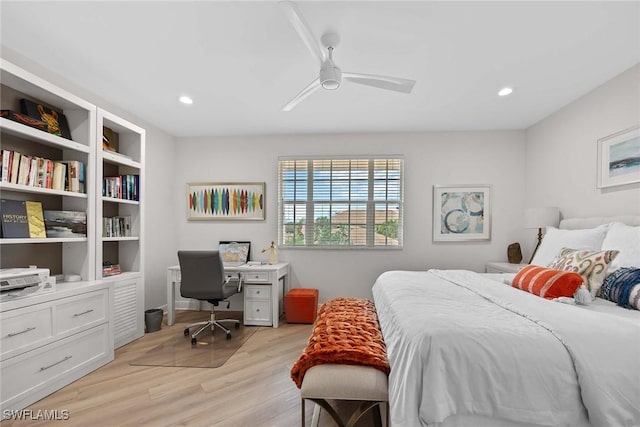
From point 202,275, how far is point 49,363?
4.32ft

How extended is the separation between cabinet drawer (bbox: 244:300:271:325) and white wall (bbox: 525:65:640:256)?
3538 millimetres

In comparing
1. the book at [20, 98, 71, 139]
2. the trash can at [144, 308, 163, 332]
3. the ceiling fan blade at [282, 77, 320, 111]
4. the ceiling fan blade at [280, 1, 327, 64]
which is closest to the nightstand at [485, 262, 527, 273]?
the ceiling fan blade at [282, 77, 320, 111]

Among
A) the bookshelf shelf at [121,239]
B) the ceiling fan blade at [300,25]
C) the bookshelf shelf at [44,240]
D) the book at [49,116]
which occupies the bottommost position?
the bookshelf shelf at [121,239]

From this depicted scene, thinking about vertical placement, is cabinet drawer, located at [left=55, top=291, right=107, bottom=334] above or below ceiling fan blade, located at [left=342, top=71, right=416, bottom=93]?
below

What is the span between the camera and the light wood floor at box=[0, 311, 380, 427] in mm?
1873

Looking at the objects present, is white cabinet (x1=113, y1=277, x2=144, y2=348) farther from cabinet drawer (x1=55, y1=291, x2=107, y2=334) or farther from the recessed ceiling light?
the recessed ceiling light

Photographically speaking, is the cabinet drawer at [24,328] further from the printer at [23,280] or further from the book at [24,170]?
the book at [24,170]

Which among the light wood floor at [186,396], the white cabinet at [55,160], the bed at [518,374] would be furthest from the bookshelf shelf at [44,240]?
the bed at [518,374]

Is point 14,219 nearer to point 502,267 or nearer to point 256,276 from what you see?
point 256,276

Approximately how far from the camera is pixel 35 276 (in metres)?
2.12

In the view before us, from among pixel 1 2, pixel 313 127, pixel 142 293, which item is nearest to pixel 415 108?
pixel 313 127

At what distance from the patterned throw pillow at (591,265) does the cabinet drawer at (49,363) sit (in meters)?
3.70

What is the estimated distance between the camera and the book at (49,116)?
2.40m

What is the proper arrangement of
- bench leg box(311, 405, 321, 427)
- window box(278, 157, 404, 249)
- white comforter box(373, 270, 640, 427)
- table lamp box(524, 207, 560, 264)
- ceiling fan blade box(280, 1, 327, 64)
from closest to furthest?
1. white comforter box(373, 270, 640, 427)
2. ceiling fan blade box(280, 1, 327, 64)
3. bench leg box(311, 405, 321, 427)
4. table lamp box(524, 207, 560, 264)
5. window box(278, 157, 404, 249)
